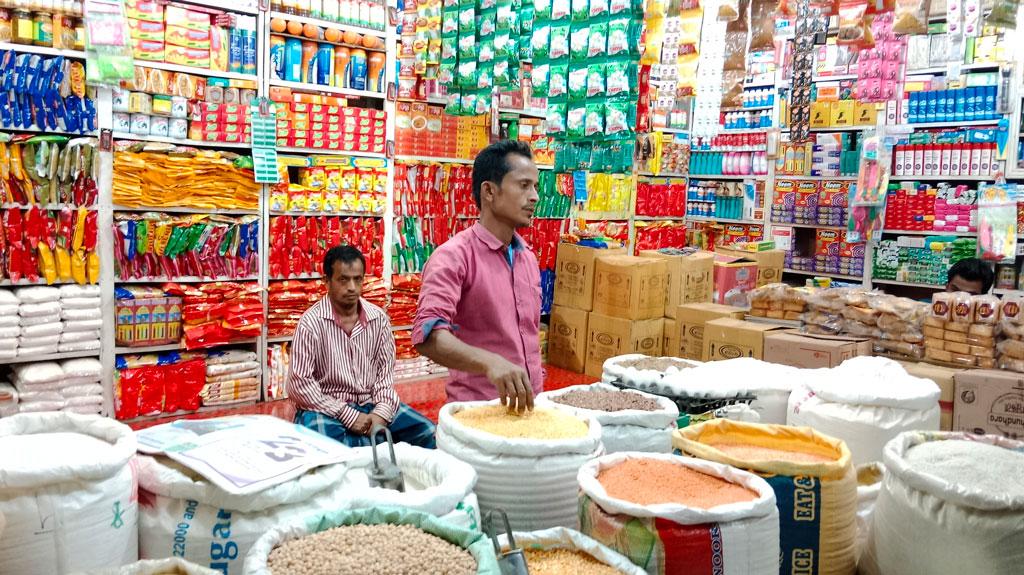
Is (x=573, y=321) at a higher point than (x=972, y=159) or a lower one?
lower

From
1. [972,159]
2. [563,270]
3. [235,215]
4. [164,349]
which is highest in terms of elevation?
[972,159]

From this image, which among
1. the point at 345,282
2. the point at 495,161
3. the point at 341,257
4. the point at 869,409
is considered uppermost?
the point at 495,161

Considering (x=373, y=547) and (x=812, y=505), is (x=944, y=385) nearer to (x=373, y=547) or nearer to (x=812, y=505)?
(x=812, y=505)

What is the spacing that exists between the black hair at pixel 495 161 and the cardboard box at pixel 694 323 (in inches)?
103

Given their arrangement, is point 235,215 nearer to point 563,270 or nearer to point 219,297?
point 219,297

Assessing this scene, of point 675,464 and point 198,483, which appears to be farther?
point 675,464

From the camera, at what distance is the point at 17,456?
1.29 meters

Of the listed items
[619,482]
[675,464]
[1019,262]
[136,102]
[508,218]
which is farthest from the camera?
[1019,262]

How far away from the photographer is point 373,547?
1.26 metres

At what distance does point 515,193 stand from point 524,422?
997mm

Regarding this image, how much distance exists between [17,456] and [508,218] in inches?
63.0

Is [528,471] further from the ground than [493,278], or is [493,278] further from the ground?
[493,278]

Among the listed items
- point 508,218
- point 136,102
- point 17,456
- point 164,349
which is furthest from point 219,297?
point 17,456

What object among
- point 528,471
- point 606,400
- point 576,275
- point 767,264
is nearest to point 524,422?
point 528,471
